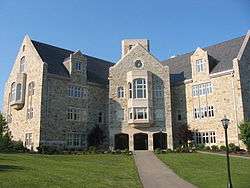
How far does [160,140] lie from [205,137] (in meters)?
6.59

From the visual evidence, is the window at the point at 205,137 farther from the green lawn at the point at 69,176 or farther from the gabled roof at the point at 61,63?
the green lawn at the point at 69,176

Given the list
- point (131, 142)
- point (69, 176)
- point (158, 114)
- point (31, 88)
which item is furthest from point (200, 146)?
point (69, 176)

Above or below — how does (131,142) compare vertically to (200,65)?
below

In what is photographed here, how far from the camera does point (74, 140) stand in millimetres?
48875

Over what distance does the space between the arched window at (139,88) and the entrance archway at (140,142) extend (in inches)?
239

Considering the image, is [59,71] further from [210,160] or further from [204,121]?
[210,160]

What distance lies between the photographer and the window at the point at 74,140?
48322 millimetres

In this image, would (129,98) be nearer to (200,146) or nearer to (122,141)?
(122,141)

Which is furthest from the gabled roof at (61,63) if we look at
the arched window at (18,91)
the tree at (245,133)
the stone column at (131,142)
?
the tree at (245,133)

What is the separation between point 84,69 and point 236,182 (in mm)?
33368

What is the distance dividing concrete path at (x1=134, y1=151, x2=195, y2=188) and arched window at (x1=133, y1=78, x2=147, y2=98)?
664 inches

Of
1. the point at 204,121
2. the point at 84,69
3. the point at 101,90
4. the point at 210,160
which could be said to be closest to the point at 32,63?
the point at 84,69

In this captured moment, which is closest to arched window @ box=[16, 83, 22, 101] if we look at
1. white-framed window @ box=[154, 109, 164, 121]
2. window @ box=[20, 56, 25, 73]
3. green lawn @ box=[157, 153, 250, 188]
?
window @ box=[20, 56, 25, 73]

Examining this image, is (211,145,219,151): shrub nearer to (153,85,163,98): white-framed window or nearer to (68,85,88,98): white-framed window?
(153,85,163,98): white-framed window
